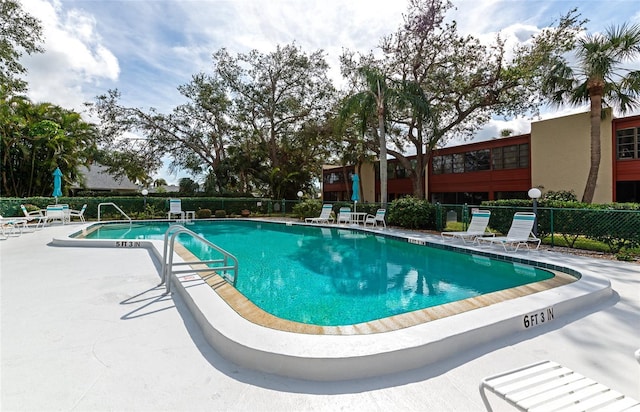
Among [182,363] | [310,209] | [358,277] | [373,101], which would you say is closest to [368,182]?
[310,209]

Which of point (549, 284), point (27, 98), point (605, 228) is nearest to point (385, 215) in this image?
point (605, 228)

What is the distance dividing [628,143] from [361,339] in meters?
18.3

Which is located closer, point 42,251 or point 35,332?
point 35,332

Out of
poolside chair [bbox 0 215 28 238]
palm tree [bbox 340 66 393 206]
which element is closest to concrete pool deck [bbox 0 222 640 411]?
poolside chair [bbox 0 215 28 238]

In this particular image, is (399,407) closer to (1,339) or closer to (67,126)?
(1,339)

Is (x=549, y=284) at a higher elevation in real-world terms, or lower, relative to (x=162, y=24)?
lower

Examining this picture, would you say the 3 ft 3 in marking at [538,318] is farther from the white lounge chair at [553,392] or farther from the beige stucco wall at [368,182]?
the beige stucco wall at [368,182]

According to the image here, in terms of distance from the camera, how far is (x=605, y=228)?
7.91 m

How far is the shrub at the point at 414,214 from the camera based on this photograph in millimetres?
13008

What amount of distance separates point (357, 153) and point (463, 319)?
71.7ft

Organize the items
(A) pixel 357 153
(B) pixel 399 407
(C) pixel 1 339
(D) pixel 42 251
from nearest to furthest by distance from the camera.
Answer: (B) pixel 399 407 < (C) pixel 1 339 < (D) pixel 42 251 < (A) pixel 357 153

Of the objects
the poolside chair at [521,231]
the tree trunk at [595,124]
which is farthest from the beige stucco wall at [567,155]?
the poolside chair at [521,231]

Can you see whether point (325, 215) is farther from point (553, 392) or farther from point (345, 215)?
point (553, 392)

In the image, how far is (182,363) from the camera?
2689mm
